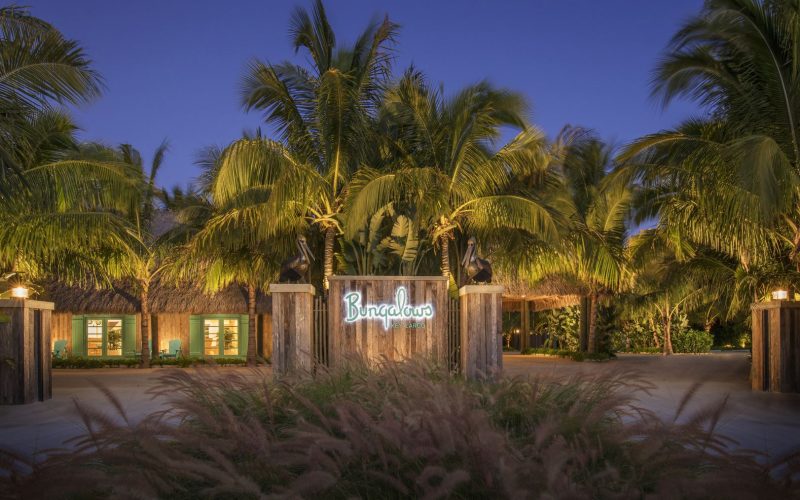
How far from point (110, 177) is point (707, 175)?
31.8 ft

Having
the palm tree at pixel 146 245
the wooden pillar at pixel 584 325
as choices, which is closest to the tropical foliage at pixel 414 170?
the palm tree at pixel 146 245

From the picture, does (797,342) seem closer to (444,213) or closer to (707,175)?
(707,175)

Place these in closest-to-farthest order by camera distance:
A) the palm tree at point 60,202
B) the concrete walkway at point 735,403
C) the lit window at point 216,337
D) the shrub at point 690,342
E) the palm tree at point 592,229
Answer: the concrete walkway at point 735,403 < the palm tree at point 60,202 < the palm tree at point 592,229 < the lit window at point 216,337 < the shrub at point 690,342

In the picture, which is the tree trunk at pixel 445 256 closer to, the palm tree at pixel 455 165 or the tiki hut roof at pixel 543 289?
the palm tree at pixel 455 165

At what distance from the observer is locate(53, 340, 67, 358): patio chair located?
22703mm

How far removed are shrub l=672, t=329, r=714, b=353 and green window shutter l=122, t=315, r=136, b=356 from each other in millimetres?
21504

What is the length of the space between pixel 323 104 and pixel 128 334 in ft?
49.8

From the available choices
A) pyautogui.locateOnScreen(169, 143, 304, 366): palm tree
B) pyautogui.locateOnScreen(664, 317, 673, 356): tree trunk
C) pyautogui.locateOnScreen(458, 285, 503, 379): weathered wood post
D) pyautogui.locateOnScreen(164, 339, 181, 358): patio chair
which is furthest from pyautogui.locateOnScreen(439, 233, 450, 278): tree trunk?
pyautogui.locateOnScreen(664, 317, 673, 356): tree trunk

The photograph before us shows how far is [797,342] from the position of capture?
11.6m

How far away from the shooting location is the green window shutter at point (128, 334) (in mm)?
23938

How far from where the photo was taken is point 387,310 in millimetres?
11719

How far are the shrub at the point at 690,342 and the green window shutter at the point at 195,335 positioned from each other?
63.6ft

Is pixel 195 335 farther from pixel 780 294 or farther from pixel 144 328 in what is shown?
pixel 780 294

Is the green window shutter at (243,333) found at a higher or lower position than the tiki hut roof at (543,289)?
lower
